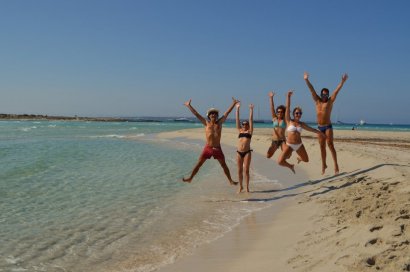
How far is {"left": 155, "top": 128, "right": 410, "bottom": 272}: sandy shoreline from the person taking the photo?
4.07 metres

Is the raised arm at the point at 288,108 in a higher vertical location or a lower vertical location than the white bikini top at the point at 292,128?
higher

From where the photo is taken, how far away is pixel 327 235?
524 cm

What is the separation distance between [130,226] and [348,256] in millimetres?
4017

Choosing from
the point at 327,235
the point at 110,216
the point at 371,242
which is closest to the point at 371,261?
the point at 371,242

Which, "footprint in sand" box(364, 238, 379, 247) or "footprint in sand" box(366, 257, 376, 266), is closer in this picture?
"footprint in sand" box(366, 257, 376, 266)

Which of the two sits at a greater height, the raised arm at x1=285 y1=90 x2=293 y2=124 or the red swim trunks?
the raised arm at x1=285 y1=90 x2=293 y2=124

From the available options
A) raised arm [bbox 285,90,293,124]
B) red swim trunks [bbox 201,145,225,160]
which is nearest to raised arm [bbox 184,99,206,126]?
red swim trunks [bbox 201,145,225,160]

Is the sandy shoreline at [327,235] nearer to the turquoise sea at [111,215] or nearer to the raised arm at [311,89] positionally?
the turquoise sea at [111,215]

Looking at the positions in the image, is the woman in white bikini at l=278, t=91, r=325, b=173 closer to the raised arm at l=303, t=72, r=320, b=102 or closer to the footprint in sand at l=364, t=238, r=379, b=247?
the raised arm at l=303, t=72, r=320, b=102

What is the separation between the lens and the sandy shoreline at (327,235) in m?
4.07

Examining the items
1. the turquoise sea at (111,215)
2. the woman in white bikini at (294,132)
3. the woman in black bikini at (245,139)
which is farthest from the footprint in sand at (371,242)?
the woman in white bikini at (294,132)

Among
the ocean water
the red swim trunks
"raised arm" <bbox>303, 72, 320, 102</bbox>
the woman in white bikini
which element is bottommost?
the ocean water

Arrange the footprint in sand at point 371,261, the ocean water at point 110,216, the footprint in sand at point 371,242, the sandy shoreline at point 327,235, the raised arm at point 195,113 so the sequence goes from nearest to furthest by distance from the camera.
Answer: the footprint in sand at point 371,261, the sandy shoreline at point 327,235, the footprint in sand at point 371,242, the ocean water at point 110,216, the raised arm at point 195,113

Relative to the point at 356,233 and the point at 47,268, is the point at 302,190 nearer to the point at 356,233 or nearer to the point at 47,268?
the point at 356,233
